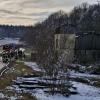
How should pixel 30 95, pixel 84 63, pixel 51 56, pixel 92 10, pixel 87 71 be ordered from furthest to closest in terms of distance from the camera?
1. pixel 92 10
2. pixel 84 63
3. pixel 87 71
4. pixel 51 56
5. pixel 30 95

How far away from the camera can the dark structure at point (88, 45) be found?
5019 centimetres

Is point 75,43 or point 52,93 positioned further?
point 75,43

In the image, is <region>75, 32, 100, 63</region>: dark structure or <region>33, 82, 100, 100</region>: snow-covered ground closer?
<region>33, 82, 100, 100</region>: snow-covered ground

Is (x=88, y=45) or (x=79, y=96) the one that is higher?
(x=88, y=45)

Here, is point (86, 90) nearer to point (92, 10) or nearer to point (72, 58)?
point (72, 58)

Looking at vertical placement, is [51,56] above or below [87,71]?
above

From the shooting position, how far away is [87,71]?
125 ft

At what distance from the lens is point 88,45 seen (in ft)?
168

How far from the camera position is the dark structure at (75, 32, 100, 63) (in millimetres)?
50188

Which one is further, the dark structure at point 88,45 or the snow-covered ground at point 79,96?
the dark structure at point 88,45

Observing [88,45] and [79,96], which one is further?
[88,45]

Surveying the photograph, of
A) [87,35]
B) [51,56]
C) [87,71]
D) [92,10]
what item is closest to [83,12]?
[92,10]

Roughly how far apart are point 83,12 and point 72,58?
102 m

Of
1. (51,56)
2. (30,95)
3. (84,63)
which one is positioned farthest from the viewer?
(84,63)
